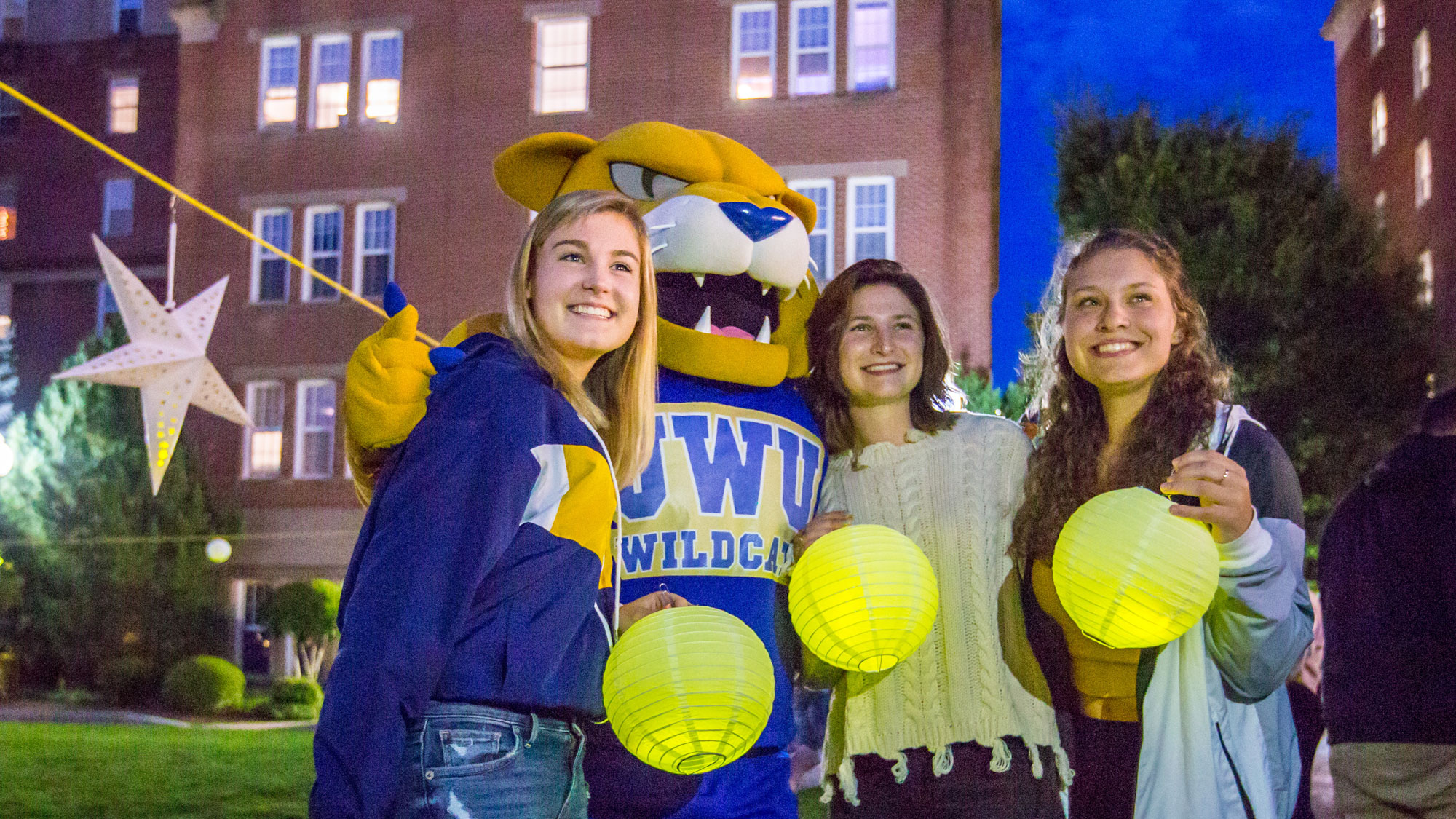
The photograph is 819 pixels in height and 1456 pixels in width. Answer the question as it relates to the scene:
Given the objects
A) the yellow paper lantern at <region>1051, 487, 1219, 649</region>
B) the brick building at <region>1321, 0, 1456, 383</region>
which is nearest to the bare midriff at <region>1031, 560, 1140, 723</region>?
the yellow paper lantern at <region>1051, 487, 1219, 649</region>

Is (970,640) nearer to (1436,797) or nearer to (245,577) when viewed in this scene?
(1436,797)

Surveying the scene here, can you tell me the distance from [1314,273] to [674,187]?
10.7 m

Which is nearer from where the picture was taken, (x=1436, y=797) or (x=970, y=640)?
(x=970, y=640)

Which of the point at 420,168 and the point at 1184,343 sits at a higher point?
the point at 420,168

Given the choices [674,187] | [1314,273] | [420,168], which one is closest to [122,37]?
[420,168]

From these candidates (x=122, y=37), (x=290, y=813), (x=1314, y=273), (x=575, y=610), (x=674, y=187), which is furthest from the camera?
(x=122, y=37)

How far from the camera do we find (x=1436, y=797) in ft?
11.2

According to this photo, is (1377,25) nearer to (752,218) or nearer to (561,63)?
(561,63)

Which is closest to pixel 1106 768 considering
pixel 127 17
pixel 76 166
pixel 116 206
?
pixel 116 206

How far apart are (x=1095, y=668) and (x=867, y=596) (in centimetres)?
69

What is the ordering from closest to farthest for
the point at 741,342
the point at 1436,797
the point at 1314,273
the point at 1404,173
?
the point at 741,342
the point at 1436,797
the point at 1314,273
the point at 1404,173

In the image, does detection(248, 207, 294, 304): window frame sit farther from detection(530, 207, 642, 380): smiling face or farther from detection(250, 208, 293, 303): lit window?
detection(530, 207, 642, 380): smiling face

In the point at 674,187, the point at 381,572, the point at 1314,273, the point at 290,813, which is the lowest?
the point at 290,813

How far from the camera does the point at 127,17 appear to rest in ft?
65.6
